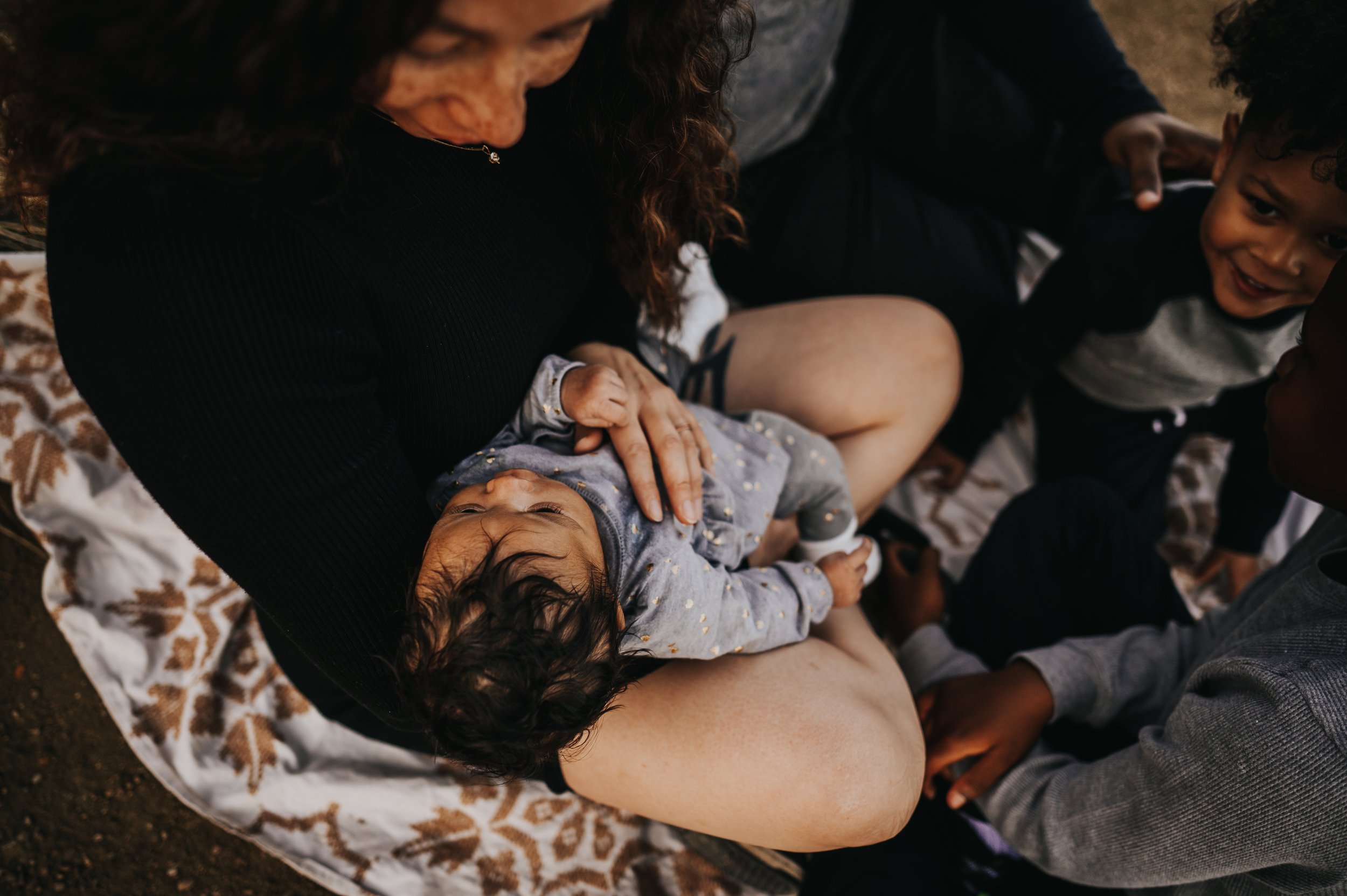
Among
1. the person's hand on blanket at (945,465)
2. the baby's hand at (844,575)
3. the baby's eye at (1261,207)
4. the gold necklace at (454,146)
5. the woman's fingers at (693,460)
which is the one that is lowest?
the person's hand on blanket at (945,465)

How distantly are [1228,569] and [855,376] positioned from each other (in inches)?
42.5

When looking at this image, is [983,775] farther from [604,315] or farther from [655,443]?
[604,315]

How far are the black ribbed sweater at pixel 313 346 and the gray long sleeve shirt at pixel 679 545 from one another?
6 centimetres

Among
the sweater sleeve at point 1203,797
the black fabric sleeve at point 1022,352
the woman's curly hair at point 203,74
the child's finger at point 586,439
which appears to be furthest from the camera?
the black fabric sleeve at point 1022,352

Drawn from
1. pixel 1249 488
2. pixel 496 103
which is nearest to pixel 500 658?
pixel 496 103

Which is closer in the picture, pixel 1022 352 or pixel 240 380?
pixel 240 380

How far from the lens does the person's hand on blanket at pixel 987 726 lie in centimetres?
109

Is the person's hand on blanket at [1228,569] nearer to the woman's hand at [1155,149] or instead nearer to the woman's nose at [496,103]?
the woman's hand at [1155,149]

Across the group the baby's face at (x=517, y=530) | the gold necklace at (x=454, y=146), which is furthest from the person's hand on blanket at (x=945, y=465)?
the gold necklace at (x=454, y=146)

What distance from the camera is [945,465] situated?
5.76ft

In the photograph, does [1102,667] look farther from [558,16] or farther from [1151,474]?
[558,16]

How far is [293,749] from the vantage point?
129 centimetres

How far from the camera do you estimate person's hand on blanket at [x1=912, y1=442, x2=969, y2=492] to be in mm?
1736

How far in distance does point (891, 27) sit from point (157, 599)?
196 cm
